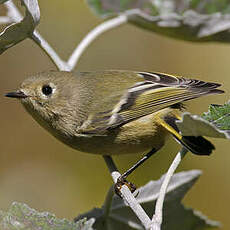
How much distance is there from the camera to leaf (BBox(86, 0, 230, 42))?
2025mm

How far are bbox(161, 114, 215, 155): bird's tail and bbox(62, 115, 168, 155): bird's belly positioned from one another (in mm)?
60

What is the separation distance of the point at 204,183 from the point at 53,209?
842 millimetres

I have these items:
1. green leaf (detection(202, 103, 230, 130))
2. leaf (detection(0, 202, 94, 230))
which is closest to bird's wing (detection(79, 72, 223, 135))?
green leaf (detection(202, 103, 230, 130))

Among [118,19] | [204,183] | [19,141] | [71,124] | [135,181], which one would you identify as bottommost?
[204,183]

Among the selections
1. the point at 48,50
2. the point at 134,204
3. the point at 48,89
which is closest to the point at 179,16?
the point at 48,50

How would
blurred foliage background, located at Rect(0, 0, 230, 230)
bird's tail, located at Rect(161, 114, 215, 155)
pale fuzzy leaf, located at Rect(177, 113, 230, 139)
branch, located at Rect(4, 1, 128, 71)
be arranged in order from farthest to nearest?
1. blurred foliage background, located at Rect(0, 0, 230, 230)
2. branch, located at Rect(4, 1, 128, 71)
3. bird's tail, located at Rect(161, 114, 215, 155)
4. pale fuzzy leaf, located at Rect(177, 113, 230, 139)

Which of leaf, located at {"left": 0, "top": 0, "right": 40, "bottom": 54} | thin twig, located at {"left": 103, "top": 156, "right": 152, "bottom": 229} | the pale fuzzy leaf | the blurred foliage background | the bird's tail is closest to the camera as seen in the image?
the pale fuzzy leaf

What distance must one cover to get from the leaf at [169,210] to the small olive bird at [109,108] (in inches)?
7.2

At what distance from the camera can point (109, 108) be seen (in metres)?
2.29

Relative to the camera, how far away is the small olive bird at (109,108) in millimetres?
2166

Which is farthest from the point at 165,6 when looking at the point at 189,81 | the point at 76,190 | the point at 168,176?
the point at 76,190

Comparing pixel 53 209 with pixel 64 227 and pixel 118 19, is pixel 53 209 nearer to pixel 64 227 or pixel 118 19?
pixel 118 19

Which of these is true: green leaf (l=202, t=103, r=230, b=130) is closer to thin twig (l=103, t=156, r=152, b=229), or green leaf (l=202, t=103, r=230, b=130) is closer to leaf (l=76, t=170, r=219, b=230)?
thin twig (l=103, t=156, r=152, b=229)

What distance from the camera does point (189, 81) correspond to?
2139 mm
